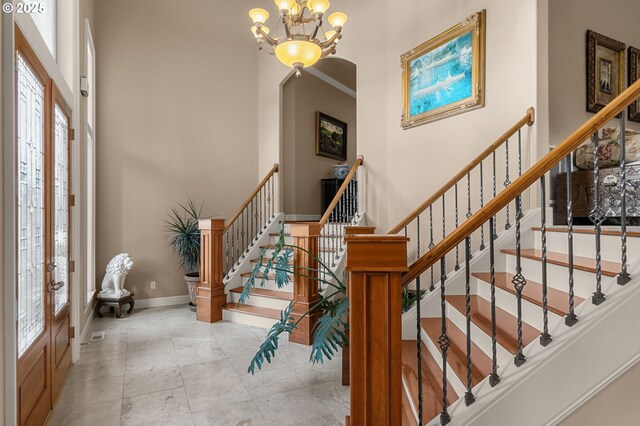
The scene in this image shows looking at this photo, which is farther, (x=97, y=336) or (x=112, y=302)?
(x=112, y=302)

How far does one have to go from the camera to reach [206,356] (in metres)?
3.22

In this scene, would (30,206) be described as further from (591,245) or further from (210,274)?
(591,245)

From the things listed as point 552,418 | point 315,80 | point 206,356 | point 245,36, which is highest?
point 245,36

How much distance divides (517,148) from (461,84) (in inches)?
38.2

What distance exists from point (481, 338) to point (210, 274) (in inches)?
125

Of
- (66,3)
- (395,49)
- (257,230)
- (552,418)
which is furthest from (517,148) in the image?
(66,3)

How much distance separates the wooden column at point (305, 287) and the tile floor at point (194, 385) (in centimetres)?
14

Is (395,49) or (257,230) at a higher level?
(395,49)

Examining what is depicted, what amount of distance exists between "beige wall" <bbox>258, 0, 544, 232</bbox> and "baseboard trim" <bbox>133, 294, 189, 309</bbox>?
293 centimetres

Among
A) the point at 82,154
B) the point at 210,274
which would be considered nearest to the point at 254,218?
the point at 210,274

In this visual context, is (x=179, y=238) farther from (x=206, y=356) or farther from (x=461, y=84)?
(x=461, y=84)

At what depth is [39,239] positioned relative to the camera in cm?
210

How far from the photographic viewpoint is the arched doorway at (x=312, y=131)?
6246 mm

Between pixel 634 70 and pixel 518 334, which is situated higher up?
pixel 634 70
